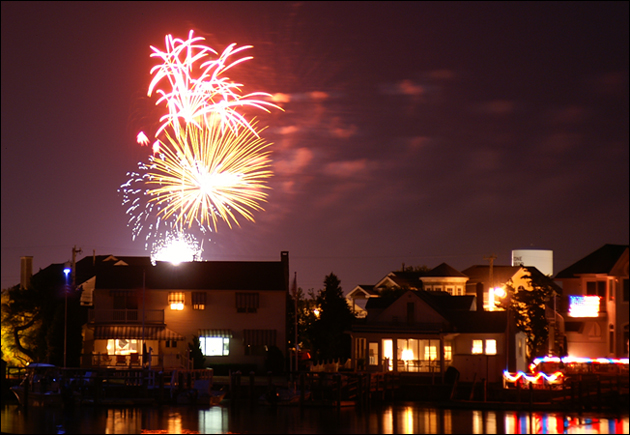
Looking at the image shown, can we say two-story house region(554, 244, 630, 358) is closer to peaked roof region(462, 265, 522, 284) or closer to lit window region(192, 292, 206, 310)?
lit window region(192, 292, 206, 310)

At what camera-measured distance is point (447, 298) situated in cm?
6112

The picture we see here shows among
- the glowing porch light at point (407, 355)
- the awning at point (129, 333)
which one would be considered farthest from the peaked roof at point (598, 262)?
the awning at point (129, 333)

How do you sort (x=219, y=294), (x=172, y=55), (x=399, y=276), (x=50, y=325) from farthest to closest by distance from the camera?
(x=399, y=276) → (x=219, y=294) → (x=50, y=325) → (x=172, y=55)

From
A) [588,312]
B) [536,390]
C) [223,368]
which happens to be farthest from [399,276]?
[536,390]

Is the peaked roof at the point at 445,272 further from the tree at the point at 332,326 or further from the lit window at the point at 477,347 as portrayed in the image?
the lit window at the point at 477,347

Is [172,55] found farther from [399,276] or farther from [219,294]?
[399,276]

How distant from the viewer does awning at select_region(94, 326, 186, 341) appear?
5919 centimetres

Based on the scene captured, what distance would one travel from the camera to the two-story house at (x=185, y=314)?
6012cm

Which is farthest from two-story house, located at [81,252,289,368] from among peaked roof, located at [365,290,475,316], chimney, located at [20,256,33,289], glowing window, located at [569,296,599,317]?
glowing window, located at [569,296,599,317]

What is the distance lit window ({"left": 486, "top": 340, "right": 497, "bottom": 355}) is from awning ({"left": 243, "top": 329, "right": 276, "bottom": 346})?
15251mm

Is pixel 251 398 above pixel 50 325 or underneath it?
underneath

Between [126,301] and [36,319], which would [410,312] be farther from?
[36,319]

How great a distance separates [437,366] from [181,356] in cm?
1724

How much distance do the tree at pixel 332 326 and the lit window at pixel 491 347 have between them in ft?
38.5
